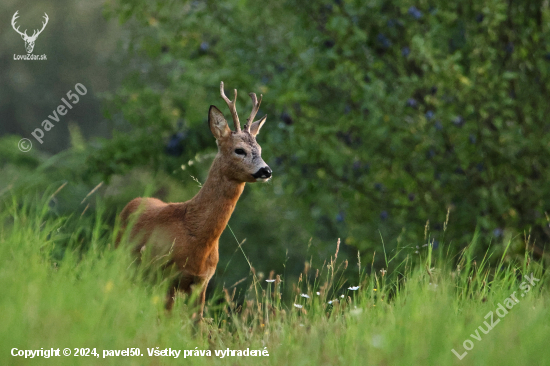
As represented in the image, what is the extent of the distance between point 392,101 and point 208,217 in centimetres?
283

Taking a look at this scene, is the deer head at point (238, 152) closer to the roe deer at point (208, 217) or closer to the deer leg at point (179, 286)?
the roe deer at point (208, 217)

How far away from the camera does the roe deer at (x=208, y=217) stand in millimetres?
3846

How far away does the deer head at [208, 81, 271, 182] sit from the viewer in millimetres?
3816

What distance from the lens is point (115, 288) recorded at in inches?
121

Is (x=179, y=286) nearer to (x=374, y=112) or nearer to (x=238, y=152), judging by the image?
(x=238, y=152)

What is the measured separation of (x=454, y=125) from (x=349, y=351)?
3975 mm

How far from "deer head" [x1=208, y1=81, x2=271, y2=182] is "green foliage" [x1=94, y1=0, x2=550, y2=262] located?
1.90 meters

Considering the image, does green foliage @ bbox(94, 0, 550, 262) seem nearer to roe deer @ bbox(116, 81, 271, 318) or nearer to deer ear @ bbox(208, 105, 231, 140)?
deer ear @ bbox(208, 105, 231, 140)

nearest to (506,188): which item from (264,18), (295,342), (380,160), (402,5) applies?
(380,160)

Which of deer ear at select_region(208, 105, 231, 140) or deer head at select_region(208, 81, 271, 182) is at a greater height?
deer ear at select_region(208, 105, 231, 140)

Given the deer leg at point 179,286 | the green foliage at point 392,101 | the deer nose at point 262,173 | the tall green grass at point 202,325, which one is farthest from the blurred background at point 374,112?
the tall green grass at point 202,325

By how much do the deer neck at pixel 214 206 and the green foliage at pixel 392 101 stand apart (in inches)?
81.5

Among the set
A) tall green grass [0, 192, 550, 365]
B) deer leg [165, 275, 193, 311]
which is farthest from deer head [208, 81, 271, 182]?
tall green grass [0, 192, 550, 365]

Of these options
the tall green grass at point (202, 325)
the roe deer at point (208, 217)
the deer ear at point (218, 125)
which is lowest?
the tall green grass at point (202, 325)
